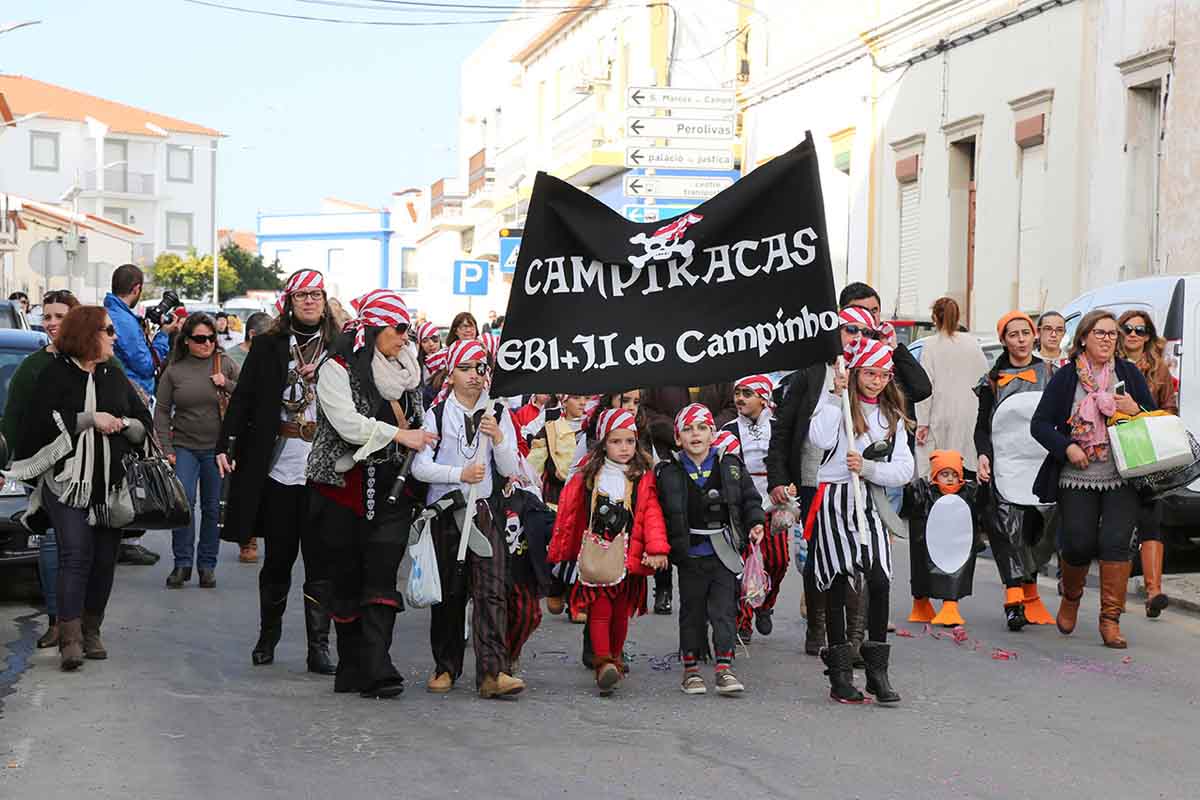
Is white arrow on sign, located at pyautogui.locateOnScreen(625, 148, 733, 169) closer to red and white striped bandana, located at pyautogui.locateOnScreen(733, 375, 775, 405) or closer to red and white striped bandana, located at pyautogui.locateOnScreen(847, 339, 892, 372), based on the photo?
red and white striped bandana, located at pyautogui.locateOnScreen(733, 375, 775, 405)

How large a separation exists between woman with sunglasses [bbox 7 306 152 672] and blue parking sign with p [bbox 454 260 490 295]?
1174 inches

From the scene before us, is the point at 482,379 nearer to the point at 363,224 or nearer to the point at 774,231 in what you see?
the point at 774,231

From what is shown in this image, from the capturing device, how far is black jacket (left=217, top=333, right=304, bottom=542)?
9438 mm

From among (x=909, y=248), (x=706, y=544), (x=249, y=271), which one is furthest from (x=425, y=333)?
(x=249, y=271)

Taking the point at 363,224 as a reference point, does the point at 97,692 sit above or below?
below

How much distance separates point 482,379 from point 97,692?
2.23 meters

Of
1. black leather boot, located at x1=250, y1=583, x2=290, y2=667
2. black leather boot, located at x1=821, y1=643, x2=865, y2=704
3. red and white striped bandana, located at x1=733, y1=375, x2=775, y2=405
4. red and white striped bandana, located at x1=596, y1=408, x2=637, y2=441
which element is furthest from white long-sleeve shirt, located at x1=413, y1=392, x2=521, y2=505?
red and white striped bandana, located at x1=733, y1=375, x2=775, y2=405

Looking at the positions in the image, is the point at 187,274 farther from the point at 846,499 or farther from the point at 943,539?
the point at 846,499

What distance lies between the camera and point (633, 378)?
8430 millimetres

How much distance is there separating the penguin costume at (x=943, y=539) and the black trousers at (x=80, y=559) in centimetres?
423

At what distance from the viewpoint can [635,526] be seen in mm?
8688

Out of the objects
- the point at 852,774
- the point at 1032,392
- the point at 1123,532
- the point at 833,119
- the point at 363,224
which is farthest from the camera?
the point at 363,224

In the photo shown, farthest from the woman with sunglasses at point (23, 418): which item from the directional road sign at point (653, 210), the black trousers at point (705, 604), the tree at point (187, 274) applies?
the tree at point (187, 274)

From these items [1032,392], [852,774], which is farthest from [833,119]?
[852,774]
